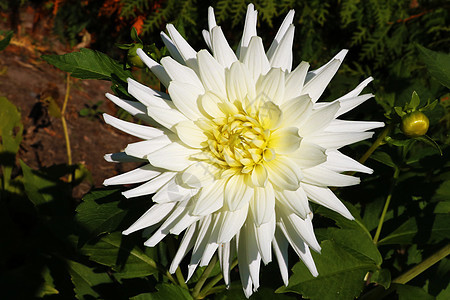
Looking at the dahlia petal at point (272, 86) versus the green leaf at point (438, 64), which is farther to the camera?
the green leaf at point (438, 64)

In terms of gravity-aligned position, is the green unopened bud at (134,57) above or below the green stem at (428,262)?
above

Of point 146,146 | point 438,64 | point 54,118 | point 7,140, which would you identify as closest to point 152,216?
point 146,146

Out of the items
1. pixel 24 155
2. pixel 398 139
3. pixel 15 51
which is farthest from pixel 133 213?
pixel 15 51

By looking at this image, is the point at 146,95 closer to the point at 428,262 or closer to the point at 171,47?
the point at 171,47

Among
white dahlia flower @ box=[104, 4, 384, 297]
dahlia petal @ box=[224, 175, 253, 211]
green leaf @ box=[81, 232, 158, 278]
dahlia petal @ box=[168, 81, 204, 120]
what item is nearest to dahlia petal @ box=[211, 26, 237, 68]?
white dahlia flower @ box=[104, 4, 384, 297]

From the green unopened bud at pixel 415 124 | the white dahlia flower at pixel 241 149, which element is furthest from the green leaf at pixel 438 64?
the white dahlia flower at pixel 241 149

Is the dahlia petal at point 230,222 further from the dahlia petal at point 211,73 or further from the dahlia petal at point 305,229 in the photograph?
the dahlia petal at point 211,73

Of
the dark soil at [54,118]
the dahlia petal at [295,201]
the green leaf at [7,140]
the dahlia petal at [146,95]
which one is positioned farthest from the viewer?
the dark soil at [54,118]
